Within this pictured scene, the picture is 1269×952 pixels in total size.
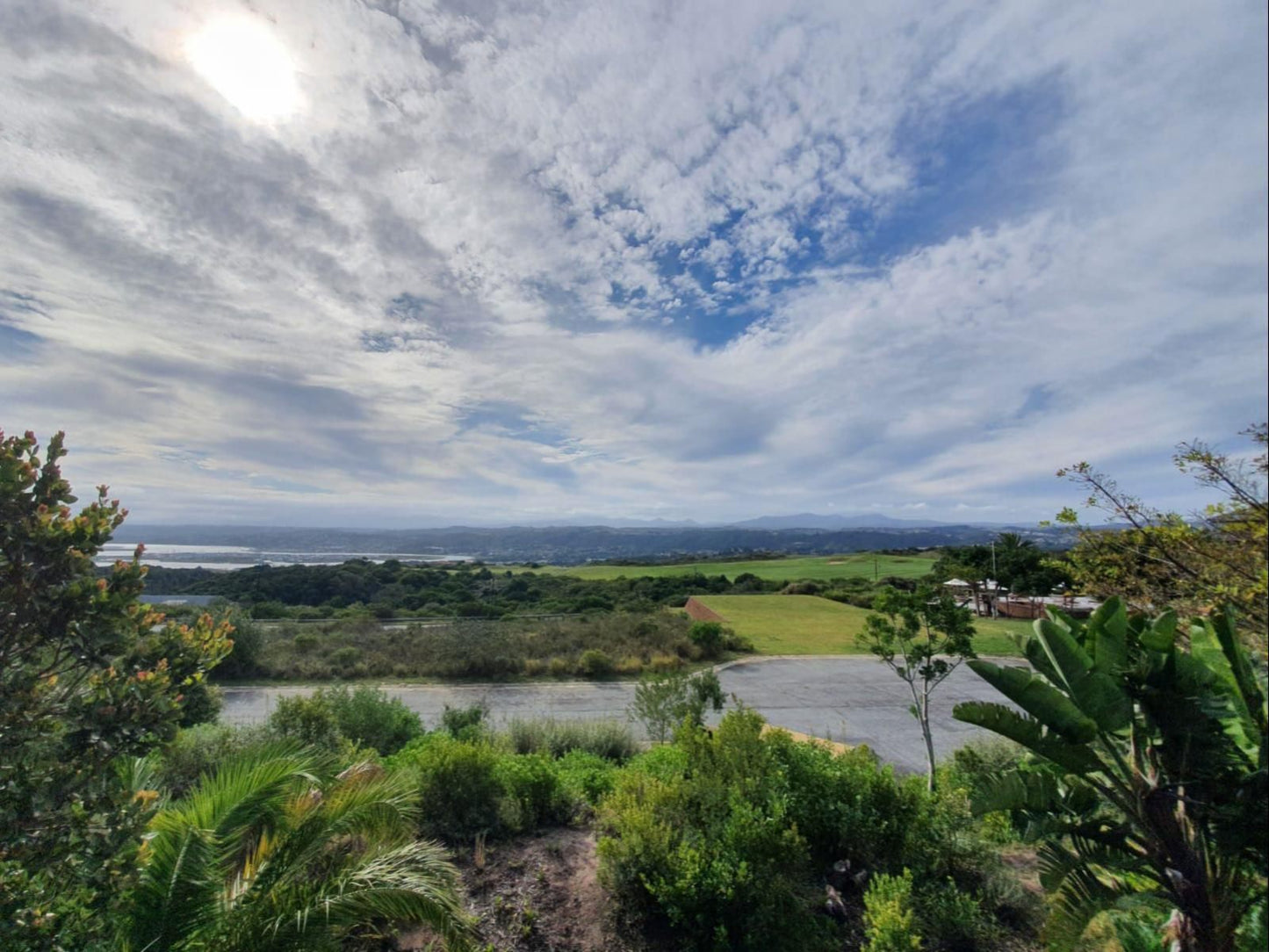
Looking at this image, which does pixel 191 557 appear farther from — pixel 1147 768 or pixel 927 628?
pixel 1147 768

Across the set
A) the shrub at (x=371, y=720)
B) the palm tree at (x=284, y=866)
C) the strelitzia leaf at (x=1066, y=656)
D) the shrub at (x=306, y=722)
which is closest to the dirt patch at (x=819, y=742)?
the strelitzia leaf at (x=1066, y=656)

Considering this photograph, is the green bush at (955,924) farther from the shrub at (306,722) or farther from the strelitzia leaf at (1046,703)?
the shrub at (306,722)

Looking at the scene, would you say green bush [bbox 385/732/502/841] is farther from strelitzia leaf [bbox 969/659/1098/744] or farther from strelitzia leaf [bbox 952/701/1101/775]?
strelitzia leaf [bbox 969/659/1098/744]

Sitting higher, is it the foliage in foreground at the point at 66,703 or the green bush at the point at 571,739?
the foliage in foreground at the point at 66,703

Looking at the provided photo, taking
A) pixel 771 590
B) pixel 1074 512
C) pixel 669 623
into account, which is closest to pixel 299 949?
pixel 1074 512

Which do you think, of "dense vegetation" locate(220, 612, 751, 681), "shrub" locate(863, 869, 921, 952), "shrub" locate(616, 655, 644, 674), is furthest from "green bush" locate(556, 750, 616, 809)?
"shrub" locate(616, 655, 644, 674)

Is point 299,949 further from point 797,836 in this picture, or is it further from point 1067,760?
point 1067,760
